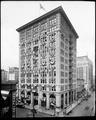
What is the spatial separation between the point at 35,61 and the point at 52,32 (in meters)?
3.61

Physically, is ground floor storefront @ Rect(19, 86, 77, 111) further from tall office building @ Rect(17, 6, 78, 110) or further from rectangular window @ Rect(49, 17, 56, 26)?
rectangular window @ Rect(49, 17, 56, 26)

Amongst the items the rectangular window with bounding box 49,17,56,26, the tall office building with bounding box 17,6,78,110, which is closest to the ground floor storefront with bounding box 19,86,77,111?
the tall office building with bounding box 17,6,78,110

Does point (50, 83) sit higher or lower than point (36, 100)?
higher

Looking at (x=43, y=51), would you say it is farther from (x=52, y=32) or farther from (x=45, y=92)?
(x=45, y=92)

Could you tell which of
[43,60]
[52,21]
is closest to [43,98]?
[43,60]

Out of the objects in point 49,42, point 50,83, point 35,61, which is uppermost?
point 49,42

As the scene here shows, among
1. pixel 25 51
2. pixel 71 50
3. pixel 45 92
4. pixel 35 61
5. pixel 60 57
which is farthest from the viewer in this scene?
pixel 71 50

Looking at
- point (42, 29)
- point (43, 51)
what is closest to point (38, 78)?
point (43, 51)

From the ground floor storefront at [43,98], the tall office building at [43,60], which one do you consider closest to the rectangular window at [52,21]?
the tall office building at [43,60]

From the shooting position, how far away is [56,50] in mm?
11102

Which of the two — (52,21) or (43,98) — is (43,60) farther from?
(52,21)

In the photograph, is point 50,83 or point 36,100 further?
point 50,83

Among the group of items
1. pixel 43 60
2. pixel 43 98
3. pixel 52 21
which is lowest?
pixel 43 98

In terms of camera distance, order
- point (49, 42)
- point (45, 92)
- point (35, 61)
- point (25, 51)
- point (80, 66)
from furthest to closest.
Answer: point (80, 66)
point (49, 42)
point (45, 92)
point (35, 61)
point (25, 51)
